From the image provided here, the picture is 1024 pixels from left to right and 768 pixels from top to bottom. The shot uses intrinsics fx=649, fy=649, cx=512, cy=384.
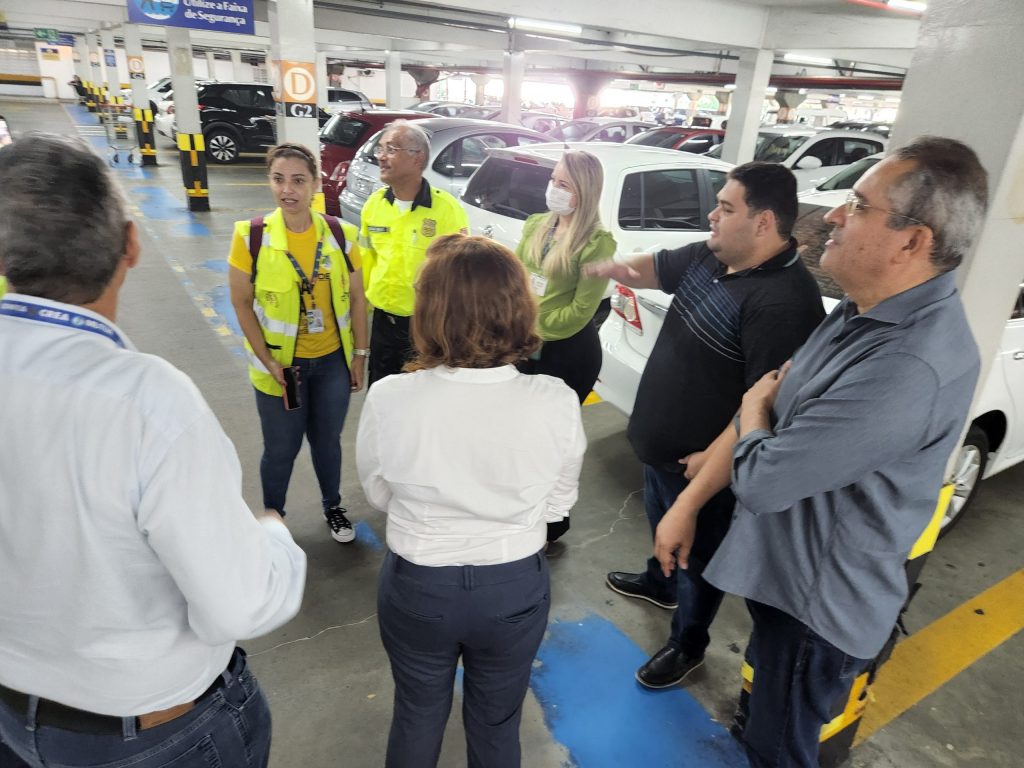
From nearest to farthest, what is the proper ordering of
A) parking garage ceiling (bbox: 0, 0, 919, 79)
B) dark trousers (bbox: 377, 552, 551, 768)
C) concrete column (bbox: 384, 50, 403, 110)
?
dark trousers (bbox: 377, 552, 551, 768) < parking garage ceiling (bbox: 0, 0, 919, 79) < concrete column (bbox: 384, 50, 403, 110)

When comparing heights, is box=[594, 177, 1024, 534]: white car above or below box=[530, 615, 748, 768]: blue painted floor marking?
above

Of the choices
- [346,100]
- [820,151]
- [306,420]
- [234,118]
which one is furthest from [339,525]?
[346,100]

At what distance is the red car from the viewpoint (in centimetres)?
859

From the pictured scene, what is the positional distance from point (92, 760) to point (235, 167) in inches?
639

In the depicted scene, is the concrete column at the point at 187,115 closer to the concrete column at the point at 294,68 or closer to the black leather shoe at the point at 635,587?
the concrete column at the point at 294,68

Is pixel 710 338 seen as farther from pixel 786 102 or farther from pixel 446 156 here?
pixel 786 102

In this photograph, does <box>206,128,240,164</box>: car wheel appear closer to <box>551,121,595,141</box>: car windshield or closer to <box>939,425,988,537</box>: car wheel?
<box>551,121,595,141</box>: car windshield

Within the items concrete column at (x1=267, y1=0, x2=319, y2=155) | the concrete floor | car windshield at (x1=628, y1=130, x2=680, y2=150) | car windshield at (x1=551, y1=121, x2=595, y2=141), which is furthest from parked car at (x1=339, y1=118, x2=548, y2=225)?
car windshield at (x1=551, y1=121, x2=595, y2=141)

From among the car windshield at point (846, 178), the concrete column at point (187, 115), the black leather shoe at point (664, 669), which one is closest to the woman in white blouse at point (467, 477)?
the black leather shoe at point (664, 669)

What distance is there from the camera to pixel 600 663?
2.52 metres

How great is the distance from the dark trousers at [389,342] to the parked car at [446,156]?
386 centimetres

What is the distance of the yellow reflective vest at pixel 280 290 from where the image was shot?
2.52 m

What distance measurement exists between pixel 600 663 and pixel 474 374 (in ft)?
5.39

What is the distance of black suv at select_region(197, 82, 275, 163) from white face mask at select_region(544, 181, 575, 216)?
1440 cm
